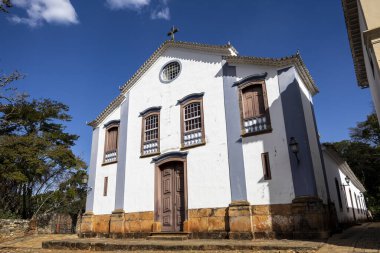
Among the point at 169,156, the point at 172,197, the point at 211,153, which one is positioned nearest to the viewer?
the point at 211,153

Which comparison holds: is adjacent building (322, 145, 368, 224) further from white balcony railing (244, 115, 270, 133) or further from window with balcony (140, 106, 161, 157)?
window with balcony (140, 106, 161, 157)

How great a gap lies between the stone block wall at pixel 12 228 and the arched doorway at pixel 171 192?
A: 10265 mm

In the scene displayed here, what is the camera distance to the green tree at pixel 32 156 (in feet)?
59.9

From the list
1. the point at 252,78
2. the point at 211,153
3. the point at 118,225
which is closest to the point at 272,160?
the point at 211,153

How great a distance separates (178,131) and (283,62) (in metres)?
5.09

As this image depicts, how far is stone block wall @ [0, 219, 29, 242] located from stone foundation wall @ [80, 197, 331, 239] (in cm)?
855

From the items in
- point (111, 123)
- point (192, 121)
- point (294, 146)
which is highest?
point (111, 123)

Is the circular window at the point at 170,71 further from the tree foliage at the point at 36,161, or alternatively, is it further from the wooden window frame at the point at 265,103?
the tree foliage at the point at 36,161

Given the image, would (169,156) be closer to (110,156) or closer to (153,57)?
(110,156)

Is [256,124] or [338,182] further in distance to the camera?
[338,182]

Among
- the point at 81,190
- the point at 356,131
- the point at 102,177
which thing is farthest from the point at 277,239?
the point at 356,131

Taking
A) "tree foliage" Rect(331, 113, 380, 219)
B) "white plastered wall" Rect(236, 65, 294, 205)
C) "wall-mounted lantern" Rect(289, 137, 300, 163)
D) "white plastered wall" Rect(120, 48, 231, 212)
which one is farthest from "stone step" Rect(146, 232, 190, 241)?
"tree foliage" Rect(331, 113, 380, 219)

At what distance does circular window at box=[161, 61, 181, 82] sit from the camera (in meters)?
13.8

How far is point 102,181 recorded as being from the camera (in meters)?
14.8
